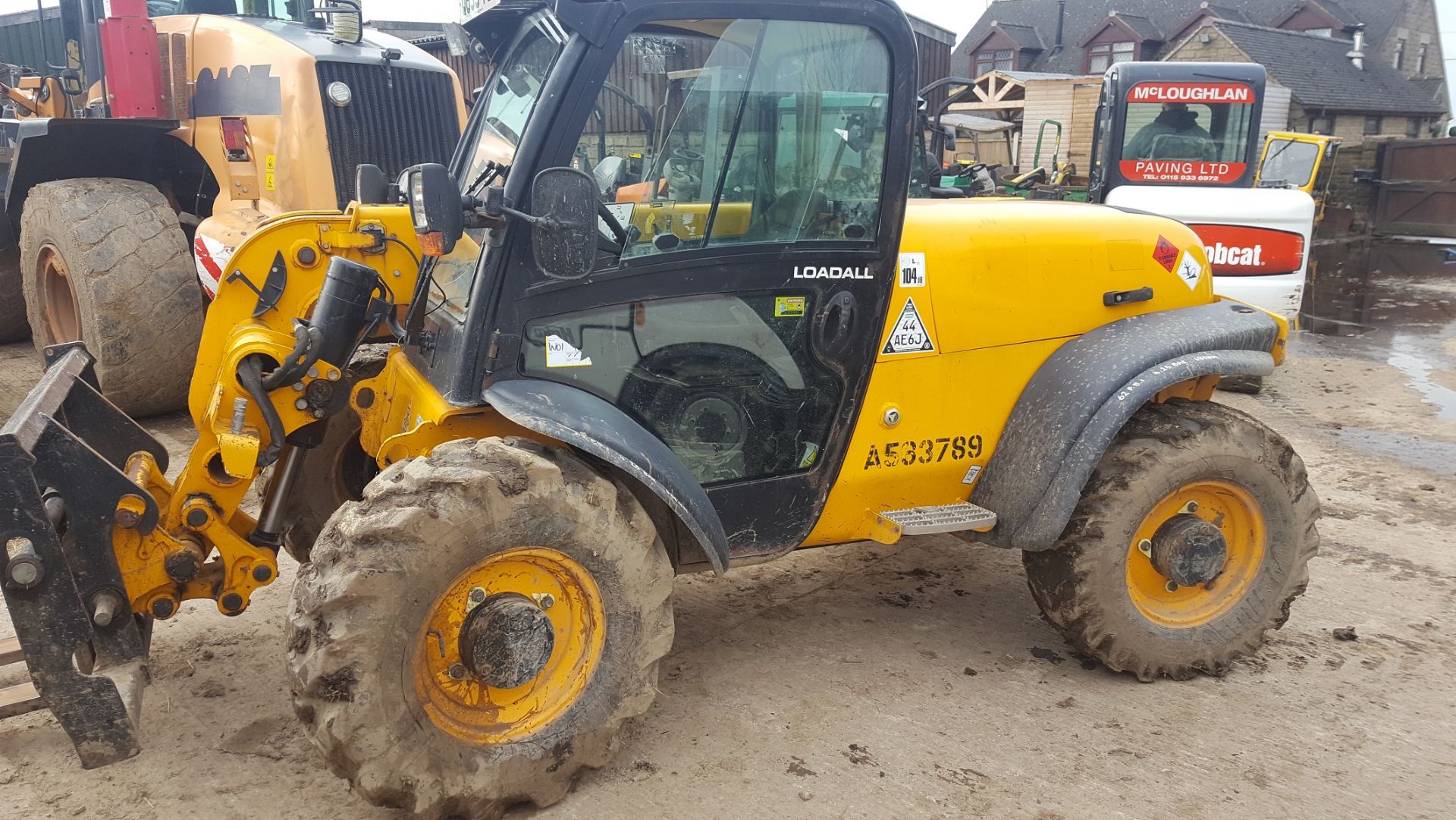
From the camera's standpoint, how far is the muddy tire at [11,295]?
318 inches

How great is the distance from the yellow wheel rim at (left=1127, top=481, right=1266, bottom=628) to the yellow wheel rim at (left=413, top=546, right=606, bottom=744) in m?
1.95

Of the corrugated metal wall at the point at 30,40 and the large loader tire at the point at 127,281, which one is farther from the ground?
the corrugated metal wall at the point at 30,40

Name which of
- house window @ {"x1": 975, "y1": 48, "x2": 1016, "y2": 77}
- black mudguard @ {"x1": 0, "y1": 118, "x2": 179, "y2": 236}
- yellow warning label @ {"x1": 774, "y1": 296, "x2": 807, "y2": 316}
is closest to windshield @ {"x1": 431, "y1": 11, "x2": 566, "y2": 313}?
yellow warning label @ {"x1": 774, "y1": 296, "x2": 807, "y2": 316}

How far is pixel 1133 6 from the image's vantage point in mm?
43531

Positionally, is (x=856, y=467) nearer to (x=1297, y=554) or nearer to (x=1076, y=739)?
(x=1076, y=739)

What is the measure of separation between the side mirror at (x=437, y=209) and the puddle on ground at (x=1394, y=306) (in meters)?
7.70

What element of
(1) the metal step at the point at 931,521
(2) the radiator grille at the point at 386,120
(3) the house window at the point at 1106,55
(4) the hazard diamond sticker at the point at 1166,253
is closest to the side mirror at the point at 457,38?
(1) the metal step at the point at 931,521

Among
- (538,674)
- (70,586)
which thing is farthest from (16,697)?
(538,674)

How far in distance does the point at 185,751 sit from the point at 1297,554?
3.80 meters

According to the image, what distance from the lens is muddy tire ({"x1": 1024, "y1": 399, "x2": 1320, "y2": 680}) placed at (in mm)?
3773

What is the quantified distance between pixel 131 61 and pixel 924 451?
600cm

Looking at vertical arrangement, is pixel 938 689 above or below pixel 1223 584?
below

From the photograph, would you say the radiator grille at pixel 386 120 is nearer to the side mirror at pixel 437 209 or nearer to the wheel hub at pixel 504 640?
the side mirror at pixel 437 209

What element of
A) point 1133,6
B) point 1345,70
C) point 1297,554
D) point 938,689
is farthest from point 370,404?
point 1133,6
